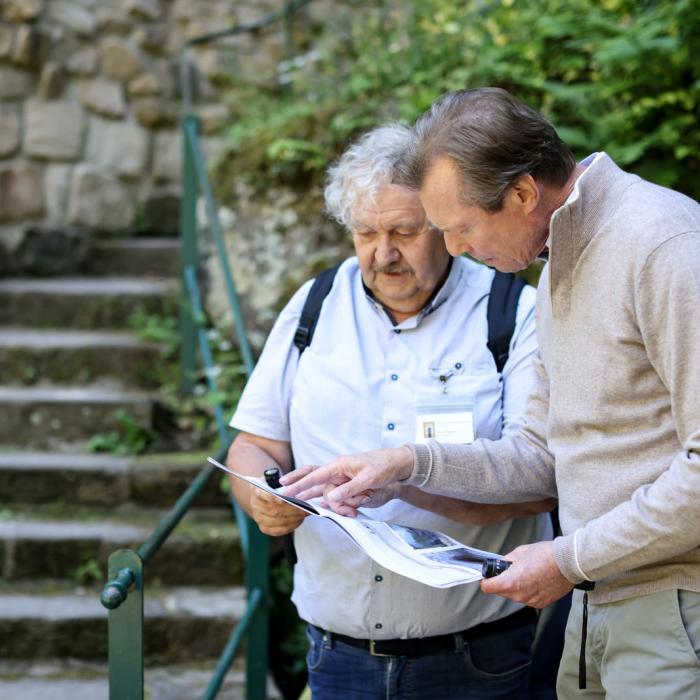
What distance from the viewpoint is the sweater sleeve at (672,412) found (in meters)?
1.37

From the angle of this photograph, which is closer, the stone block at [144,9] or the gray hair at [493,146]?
the gray hair at [493,146]

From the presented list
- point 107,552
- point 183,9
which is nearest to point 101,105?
point 183,9

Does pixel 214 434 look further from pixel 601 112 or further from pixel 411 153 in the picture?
pixel 411 153

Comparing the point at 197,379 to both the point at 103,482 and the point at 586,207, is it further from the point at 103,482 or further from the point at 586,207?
the point at 586,207

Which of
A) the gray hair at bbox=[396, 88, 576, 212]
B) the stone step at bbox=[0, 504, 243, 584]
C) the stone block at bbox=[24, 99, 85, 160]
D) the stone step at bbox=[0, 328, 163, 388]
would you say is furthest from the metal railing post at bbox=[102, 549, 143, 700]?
the stone block at bbox=[24, 99, 85, 160]

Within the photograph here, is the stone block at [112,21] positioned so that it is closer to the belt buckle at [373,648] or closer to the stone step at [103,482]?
the stone step at [103,482]

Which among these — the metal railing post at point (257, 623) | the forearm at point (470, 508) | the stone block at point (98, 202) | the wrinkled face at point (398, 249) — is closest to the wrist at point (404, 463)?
the forearm at point (470, 508)

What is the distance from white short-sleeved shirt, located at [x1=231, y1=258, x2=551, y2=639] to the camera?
77.8 inches

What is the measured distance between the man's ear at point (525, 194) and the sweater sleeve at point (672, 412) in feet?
0.81

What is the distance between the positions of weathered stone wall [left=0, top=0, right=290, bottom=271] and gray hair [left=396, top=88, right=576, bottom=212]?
14.7ft

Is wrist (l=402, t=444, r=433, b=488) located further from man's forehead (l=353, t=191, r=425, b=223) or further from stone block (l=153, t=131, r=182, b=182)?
stone block (l=153, t=131, r=182, b=182)

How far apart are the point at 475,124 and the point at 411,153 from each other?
0.76ft

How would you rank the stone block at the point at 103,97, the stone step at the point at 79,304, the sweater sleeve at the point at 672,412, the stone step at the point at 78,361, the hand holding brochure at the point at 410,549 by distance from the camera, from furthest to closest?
1. the stone block at the point at 103,97
2. the stone step at the point at 79,304
3. the stone step at the point at 78,361
4. the hand holding brochure at the point at 410,549
5. the sweater sleeve at the point at 672,412

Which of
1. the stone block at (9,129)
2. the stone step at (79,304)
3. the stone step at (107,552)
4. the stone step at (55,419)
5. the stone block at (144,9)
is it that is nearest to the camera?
the stone step at (107,552)
